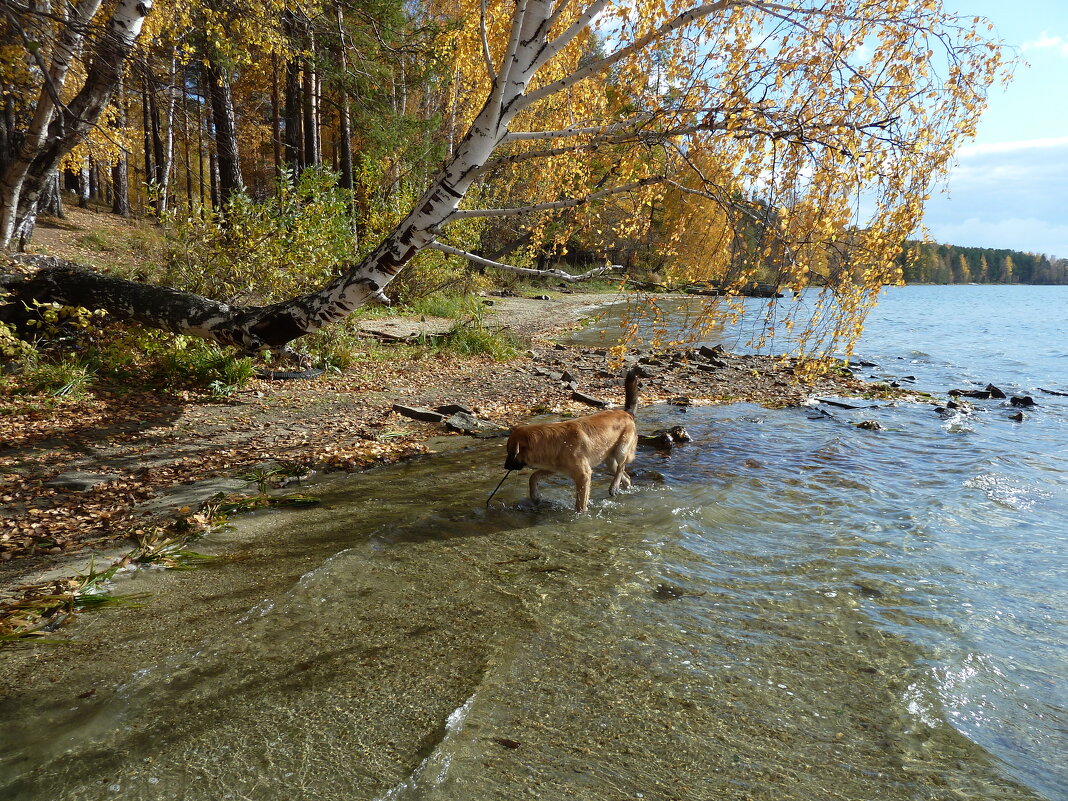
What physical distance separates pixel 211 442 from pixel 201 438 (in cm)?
21

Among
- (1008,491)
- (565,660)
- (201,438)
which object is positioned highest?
(201,438)

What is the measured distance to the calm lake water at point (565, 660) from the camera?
3.15 meters

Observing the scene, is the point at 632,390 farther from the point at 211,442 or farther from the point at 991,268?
the point at 991,268

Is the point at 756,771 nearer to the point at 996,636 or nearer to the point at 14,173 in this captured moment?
the point at 996,636

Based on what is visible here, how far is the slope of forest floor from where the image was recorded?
223 inches

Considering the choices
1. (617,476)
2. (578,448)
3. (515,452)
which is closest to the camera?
(515,452)

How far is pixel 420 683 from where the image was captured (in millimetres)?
3797

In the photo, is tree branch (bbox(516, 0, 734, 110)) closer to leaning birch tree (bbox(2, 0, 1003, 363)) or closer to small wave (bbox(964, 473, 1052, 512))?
leaning birch tree (bbox(2, 0, 1003, 363))

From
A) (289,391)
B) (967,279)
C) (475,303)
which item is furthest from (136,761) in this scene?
(967,279)

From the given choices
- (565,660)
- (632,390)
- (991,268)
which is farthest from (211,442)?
(991,268)

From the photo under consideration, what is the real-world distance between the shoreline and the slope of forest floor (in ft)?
0.06

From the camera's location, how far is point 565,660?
4.16 m

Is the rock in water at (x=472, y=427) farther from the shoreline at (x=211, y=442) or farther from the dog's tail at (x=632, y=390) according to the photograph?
the dog's tail at (x=632, y=390)

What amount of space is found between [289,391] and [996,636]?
1051 cm
